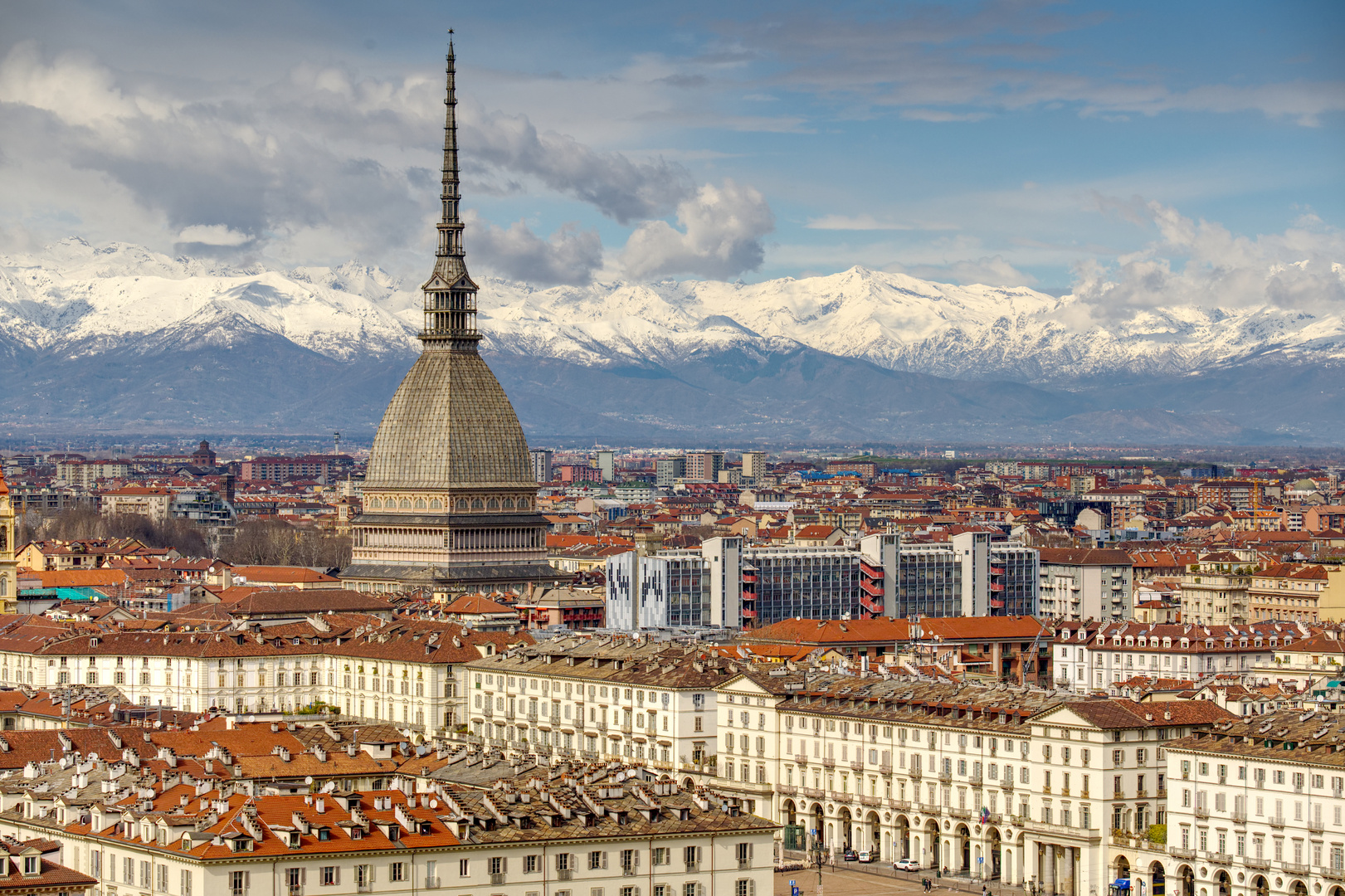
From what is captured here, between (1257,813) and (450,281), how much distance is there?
95.5 m

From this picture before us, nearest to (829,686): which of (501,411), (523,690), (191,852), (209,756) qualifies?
(523,690)

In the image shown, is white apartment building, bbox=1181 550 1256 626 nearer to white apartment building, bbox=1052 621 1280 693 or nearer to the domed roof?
white apartment building, bbox=1052 621 1280 693

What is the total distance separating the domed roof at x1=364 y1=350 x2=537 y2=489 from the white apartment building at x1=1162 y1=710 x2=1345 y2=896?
83477mm

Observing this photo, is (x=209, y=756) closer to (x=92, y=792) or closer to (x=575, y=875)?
(x=92, y=792)

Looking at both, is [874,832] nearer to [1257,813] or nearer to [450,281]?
[1257,813]

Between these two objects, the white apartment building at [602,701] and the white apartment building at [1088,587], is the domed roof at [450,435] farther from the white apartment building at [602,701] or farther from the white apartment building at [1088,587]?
the white apartment building at [602,701]

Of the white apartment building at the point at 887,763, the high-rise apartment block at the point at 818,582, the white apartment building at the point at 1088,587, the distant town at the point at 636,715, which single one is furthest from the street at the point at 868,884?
the white apartment building at the point at 1088,587

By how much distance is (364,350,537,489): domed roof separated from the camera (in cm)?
15538

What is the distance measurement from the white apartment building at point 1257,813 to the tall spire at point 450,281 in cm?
8965

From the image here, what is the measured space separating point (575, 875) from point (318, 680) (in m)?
51.8

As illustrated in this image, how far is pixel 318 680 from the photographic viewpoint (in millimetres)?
111125

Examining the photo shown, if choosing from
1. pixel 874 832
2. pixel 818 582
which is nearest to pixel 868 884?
pixel 874 832

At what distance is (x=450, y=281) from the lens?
162 meters

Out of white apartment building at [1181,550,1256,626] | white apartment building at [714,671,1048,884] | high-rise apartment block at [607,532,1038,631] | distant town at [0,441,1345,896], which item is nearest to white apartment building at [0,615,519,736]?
distant town at [0,441,1345,896]
